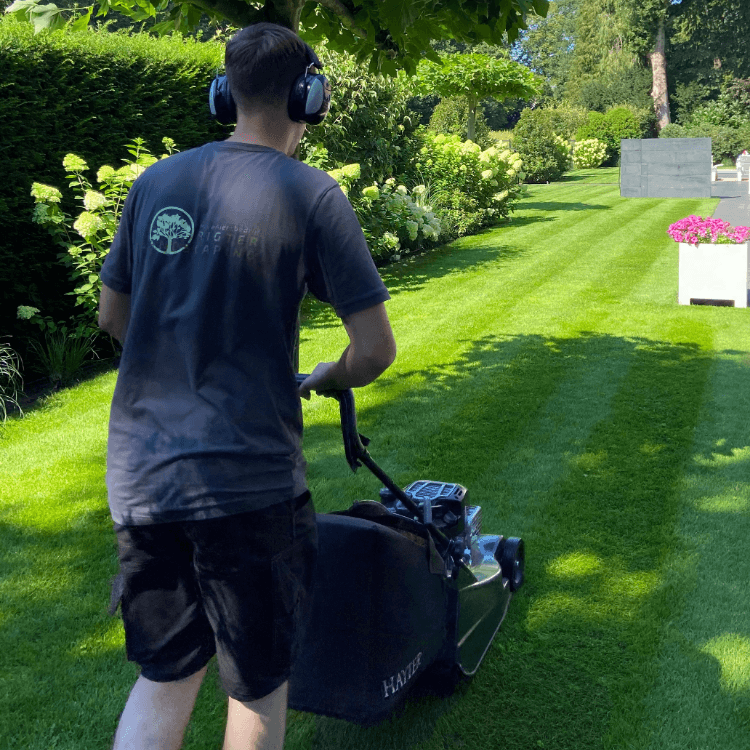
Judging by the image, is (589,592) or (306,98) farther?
(589,592)

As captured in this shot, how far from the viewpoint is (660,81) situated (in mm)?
47656

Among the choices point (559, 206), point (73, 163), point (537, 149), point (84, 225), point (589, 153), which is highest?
point (73, 163)

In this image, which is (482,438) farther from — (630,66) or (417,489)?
(630,66)

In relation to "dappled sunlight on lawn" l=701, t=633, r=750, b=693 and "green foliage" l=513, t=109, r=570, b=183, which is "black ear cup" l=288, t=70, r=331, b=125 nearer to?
"dappled sunlight on lawn" l=701, t=633, r=750, b=693

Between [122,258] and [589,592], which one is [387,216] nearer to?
[589,592]

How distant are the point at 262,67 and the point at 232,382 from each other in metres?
0.67

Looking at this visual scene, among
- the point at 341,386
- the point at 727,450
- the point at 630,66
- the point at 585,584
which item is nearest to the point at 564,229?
the point at 727,450

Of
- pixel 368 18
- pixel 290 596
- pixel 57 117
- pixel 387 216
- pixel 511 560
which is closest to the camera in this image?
pixel 290 596

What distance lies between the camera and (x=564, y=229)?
16.0 m

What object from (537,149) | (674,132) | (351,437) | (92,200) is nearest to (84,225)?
(92,200)

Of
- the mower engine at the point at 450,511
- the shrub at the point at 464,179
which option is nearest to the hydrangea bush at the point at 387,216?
the shrub at the point at 464,179

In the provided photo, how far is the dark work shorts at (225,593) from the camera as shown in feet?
5.73

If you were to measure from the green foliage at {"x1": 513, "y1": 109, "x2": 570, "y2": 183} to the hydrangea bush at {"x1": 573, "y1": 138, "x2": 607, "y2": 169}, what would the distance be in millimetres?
7467

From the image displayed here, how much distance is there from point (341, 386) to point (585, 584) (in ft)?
6.76
